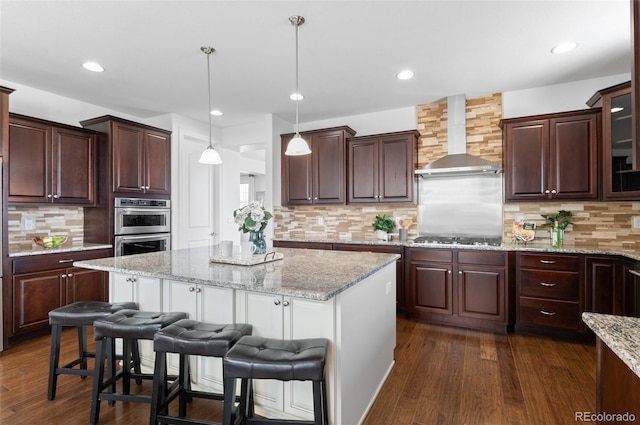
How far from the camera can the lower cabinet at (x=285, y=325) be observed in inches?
68.2

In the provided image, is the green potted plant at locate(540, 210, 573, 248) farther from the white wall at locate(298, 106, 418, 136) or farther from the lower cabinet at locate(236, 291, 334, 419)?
the lower cabinet at locate(236, 291, 334, 419)

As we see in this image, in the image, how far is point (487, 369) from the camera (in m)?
2.59

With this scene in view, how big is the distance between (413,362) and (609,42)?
320 cm

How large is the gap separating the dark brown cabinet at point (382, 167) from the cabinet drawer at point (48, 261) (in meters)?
3.29

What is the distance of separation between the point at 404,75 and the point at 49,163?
3.99 m

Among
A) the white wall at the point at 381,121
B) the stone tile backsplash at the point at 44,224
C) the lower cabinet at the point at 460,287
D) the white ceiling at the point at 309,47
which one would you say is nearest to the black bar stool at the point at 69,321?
the stone tile backsplash at the point at 44,224

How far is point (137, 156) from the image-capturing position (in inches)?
166

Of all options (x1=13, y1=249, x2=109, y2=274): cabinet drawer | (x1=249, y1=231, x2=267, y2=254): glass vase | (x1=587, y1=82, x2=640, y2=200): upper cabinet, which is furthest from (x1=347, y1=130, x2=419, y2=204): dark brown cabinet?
(x1=13, y1=249, x2=109, y2=274): cabinet drawer

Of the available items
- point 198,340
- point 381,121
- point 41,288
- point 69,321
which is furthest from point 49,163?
point 381,121

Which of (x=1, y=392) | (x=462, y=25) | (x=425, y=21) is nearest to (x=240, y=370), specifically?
(x=1, y=392)

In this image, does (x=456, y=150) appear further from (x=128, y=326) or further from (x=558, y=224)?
(x=128, y=326)

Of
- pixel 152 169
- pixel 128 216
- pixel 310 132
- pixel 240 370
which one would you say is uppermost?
pixel 310 132

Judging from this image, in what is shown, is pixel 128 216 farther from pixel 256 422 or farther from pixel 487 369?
pixel 487 369

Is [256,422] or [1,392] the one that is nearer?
[256,422]
